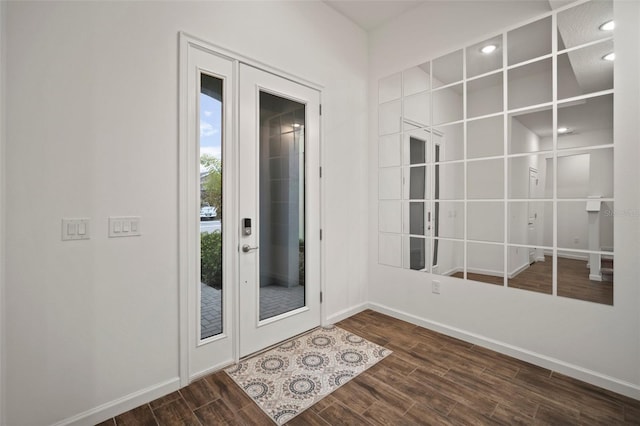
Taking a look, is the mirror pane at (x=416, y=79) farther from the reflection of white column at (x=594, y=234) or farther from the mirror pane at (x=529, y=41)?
the reflection of white column at (x=594, y=234)

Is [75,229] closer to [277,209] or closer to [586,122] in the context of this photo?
[277,209]

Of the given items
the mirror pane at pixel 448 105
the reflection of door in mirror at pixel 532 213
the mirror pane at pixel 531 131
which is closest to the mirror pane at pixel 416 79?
the mirror pane at pixel 448 105

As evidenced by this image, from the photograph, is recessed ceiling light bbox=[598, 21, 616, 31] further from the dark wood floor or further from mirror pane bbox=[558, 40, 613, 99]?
the dark wood floor

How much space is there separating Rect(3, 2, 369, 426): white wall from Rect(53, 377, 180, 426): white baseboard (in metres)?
0.02

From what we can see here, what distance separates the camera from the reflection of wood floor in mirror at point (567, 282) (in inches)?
80.4

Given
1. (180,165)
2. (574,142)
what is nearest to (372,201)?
(574,142)

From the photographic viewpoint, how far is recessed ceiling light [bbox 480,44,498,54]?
2.55 m

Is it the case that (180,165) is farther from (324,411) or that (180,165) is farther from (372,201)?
(372,201)

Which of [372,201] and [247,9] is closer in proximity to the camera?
[247,9]

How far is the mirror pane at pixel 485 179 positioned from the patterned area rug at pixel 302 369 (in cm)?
162

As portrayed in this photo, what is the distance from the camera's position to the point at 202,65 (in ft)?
6.92

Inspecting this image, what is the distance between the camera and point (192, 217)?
206 centimetres

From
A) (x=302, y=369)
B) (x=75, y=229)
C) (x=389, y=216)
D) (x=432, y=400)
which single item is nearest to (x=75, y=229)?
(x=75, y=229)

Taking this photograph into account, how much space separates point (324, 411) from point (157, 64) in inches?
96.6
